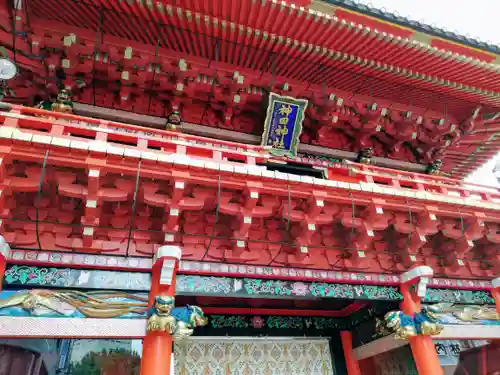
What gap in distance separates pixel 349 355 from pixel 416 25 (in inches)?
280

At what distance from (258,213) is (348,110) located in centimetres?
429

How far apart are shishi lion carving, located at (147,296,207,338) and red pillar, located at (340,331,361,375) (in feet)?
14.1

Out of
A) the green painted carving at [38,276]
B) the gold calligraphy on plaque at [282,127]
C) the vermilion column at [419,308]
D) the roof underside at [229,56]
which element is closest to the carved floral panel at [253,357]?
the vermilion column at [419,308]

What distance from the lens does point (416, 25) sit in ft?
25.9

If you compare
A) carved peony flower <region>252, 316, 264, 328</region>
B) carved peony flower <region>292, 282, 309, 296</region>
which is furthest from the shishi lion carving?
carved peony flower <region>252, 316, 264, 328</region>

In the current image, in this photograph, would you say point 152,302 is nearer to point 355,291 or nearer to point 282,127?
point 355,291

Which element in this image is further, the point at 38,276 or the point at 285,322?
the point at 285,322

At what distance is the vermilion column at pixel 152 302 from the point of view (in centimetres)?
492

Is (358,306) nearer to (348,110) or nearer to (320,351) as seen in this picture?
(320,351)

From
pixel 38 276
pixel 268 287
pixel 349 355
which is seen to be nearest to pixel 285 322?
pixel 349 355

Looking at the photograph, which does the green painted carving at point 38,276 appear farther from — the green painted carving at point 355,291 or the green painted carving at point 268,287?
the green painted carving at point 355,291

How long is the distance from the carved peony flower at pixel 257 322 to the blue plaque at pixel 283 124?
359 centimetres

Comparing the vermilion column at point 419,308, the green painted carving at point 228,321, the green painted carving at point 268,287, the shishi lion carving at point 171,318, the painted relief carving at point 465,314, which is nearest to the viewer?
the shishi lion carving at point 171,318

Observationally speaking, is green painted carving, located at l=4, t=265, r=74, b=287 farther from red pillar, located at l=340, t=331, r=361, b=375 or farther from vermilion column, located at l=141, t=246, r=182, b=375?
red pillar, located at l=340, t=331, r=361, b=375
